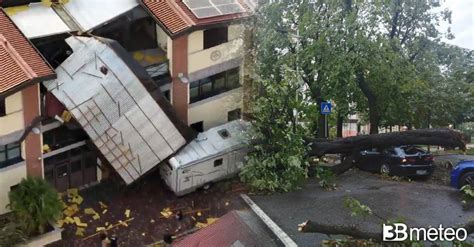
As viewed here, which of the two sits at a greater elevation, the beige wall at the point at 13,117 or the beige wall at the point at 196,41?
the beige wall at the point at 196,41

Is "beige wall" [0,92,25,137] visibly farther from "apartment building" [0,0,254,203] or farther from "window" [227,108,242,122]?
"window" [227,108,242,122]

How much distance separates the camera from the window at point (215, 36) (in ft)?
48.6

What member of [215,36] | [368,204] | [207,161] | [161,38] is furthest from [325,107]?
[161,38]

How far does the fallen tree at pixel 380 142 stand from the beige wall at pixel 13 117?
548cm

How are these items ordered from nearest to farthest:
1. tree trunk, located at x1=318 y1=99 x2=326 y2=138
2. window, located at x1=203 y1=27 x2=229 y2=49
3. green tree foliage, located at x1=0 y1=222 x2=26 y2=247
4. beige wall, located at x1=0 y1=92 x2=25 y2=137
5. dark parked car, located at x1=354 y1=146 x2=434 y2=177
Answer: green tree foliage, located at x1=0 y1=222 x2=26 y2=247 < beige wall, located at x1=0 y1=92 x2=25 y2=137 < dark parked car, located at x1=354 y1=146 x2=434 y2=177 < tree trunk, located at x1=318 y1=99 x2=326 y2=138 < window, located at x1=203 y1=27 x2=229 y2=49

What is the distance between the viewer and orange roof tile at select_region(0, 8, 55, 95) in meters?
12.6

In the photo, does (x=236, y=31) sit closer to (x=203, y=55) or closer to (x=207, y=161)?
(x=203, y=55)

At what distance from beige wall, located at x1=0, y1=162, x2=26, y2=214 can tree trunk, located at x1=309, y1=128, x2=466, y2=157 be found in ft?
18.3

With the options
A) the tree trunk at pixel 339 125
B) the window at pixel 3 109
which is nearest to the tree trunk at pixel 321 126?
the tree trunk at pixel 339 125

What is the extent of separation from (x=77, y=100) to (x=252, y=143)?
3.47 m

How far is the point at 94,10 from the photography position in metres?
14.6

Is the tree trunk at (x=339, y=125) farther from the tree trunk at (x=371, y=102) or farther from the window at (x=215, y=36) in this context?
the window at (x=215, y=36)

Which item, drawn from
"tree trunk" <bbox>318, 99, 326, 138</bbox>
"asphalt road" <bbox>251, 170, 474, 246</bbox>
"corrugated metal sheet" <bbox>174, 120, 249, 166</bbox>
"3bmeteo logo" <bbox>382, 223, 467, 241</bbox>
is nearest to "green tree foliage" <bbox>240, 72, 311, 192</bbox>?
"asphalt road" <bbox>251, 170, 474, 246</bbox>

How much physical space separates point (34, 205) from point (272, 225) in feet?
15.1
